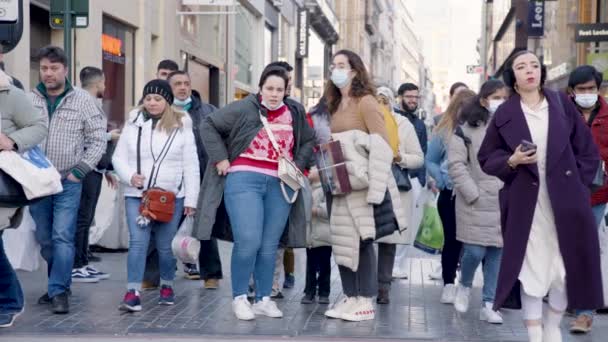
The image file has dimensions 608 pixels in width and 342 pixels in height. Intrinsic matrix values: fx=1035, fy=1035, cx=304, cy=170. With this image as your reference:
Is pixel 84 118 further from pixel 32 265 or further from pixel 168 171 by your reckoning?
pixel 32 265

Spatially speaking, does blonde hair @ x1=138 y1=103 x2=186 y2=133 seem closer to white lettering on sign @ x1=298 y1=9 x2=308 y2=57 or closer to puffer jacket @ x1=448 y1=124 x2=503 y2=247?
puffer jacket @ x1=448 y1=124 x2=503 y2=247

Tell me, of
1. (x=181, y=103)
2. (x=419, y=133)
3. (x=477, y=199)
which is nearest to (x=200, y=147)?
(x=181, y=103)

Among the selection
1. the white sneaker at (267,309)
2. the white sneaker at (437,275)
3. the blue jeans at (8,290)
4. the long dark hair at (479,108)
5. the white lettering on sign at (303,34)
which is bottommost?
the white sneaker at (437,275)

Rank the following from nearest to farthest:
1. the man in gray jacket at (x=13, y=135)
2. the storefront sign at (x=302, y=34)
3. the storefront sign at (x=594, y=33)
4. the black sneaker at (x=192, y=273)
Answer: the man in gray jacket at (x=13, y=135) → the black sneaker at (x=192, y=273) → the storefront sign at (x=594, y=33) → the storefront sign at (x=302, y=34)

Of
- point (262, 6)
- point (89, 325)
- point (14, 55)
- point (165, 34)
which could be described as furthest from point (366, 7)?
point (89, 325)

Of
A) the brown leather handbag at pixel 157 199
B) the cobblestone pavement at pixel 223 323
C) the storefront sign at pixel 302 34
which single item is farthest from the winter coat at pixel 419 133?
the storefront sign at pixel 302 34

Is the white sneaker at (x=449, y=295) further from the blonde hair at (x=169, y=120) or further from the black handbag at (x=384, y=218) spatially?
the blonde hair at (x=169, y=120)

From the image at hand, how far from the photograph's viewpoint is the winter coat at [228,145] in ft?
25.5

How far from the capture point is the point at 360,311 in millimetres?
7844

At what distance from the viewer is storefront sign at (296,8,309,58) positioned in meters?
43.0

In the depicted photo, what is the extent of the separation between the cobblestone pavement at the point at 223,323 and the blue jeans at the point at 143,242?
281 mm

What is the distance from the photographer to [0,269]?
716 centimetres

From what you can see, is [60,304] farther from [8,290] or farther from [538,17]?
[538,17]

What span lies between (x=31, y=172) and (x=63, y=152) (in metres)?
1.05
